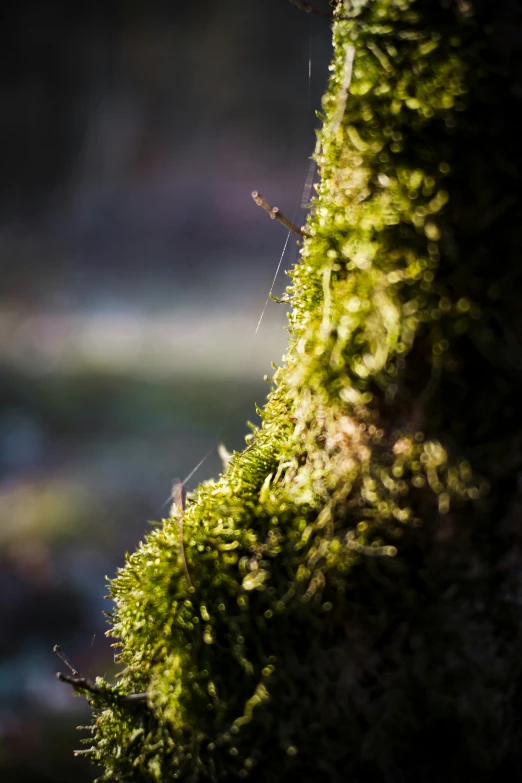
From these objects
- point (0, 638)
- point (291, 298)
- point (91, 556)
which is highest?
point (91, 556)

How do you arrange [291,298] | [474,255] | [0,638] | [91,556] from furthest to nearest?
[91,556] → [0,638] → [291,298] → [474,255]

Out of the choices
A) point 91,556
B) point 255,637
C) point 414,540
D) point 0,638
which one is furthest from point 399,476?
point 91,556

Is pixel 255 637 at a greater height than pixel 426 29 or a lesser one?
lesser

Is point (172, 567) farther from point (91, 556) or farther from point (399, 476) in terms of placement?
point (91, 556)

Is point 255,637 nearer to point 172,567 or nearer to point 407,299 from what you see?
point 172,567

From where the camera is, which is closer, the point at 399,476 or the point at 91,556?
the point at 399,476

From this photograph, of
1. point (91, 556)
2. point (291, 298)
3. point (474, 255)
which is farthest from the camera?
point (91, 556)
